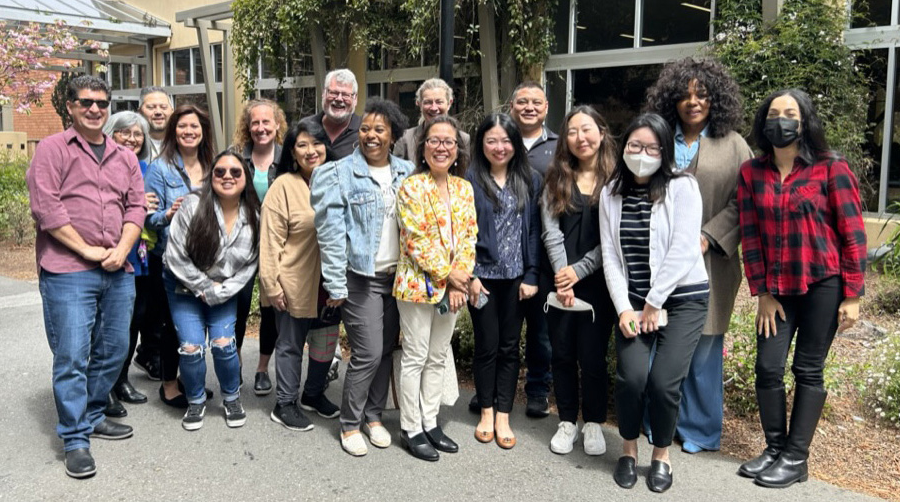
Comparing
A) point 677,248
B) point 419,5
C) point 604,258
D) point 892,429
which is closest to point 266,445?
point 604,258

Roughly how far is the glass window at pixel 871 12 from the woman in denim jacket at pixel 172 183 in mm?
7776

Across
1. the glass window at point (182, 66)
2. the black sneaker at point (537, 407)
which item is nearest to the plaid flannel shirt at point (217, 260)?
the black sneaker at point (537, 407)

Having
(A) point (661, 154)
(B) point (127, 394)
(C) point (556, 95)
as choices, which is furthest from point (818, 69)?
(B) point (127, 394)

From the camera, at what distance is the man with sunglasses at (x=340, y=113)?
16.7 feet

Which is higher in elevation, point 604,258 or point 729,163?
point 729,163

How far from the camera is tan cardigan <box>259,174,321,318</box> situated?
14.6 feet

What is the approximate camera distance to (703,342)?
165 inches

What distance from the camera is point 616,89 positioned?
11.2 metres

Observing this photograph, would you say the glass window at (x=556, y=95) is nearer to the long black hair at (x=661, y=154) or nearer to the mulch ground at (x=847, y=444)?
the mulch ground at (x=847, y=444)

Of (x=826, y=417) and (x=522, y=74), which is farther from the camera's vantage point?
(x=522, y=74)

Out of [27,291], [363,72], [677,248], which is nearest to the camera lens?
[677,248]

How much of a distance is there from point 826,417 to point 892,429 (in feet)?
1.16

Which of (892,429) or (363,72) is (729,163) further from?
(363,72)

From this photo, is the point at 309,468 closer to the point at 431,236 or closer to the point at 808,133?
the point at 431,236
